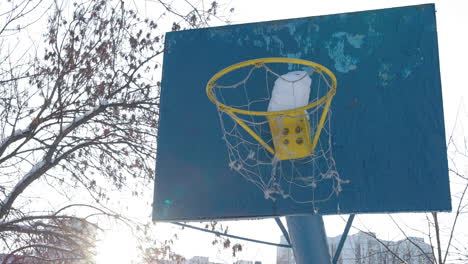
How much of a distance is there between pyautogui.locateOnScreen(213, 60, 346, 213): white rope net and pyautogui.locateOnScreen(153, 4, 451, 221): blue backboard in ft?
0.06

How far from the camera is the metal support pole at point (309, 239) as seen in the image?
510cm

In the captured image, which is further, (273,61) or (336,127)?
(336,127)

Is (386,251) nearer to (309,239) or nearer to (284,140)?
(309,239)

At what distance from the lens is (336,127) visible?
503 centimetres

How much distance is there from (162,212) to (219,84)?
1453 mm

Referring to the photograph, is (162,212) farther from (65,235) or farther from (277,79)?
(65,235)

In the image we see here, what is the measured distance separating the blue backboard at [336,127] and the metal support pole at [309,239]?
1.29 ft

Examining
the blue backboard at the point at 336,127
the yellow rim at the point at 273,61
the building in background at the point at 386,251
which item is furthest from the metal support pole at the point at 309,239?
the building in background at the point at 386,251

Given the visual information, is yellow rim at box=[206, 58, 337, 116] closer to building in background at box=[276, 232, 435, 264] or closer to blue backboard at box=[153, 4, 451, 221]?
blue backboard at box=[153, 4, 451, 221]

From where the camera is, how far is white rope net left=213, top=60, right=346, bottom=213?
15.7ft

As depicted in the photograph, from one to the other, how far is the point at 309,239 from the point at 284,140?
1.07 meters

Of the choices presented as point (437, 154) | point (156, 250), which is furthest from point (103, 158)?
point (437, 154)

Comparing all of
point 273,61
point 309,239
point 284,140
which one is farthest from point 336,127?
point 309,239

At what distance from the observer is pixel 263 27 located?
5.79 metres
